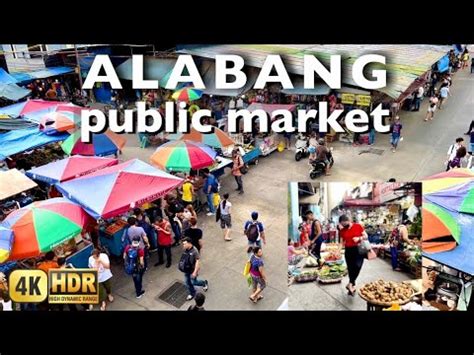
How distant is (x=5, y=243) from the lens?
257 inches

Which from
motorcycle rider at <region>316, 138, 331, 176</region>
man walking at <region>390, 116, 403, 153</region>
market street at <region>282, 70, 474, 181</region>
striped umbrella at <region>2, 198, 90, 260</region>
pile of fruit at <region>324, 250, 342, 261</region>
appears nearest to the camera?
pile of fruit at <region>324, 250, 342, 261</region>

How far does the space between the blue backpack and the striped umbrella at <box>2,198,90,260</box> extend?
0.95m

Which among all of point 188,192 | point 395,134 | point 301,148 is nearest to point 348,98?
point 395,134

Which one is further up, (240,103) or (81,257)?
(240,103)

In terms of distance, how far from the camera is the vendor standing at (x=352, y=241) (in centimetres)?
613

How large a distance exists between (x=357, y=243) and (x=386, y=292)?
0.81 m

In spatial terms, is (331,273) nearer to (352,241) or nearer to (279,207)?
(352,241)

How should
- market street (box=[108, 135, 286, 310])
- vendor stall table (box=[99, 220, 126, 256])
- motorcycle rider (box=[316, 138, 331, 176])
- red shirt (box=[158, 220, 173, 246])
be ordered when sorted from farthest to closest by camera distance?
1. motorcycle rider (box=[316, 138, 331, 176])
2. vendor stall table (box=[99, 220, 126, 256])
3. red shirt (box=[158, 220, 173, 246])
4. market street (box=[108, 135, 286, 310])

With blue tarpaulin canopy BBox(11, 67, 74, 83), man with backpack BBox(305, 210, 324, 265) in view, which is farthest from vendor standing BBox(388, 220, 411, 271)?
blue tarpaulin canopy BBox(11, 67, 74, 83)

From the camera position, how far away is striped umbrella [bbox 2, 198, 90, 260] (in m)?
6.62

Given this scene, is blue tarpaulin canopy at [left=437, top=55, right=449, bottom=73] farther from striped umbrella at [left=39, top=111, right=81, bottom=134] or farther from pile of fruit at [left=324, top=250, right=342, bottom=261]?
pile of fruit at [left=324, top=250, right=342, bottom=261]

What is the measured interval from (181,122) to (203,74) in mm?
7852

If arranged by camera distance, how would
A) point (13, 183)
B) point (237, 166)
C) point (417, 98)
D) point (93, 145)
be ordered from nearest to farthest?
point (13, 183) < point (237, 166) < point (93, 145) < point (417, 98)
